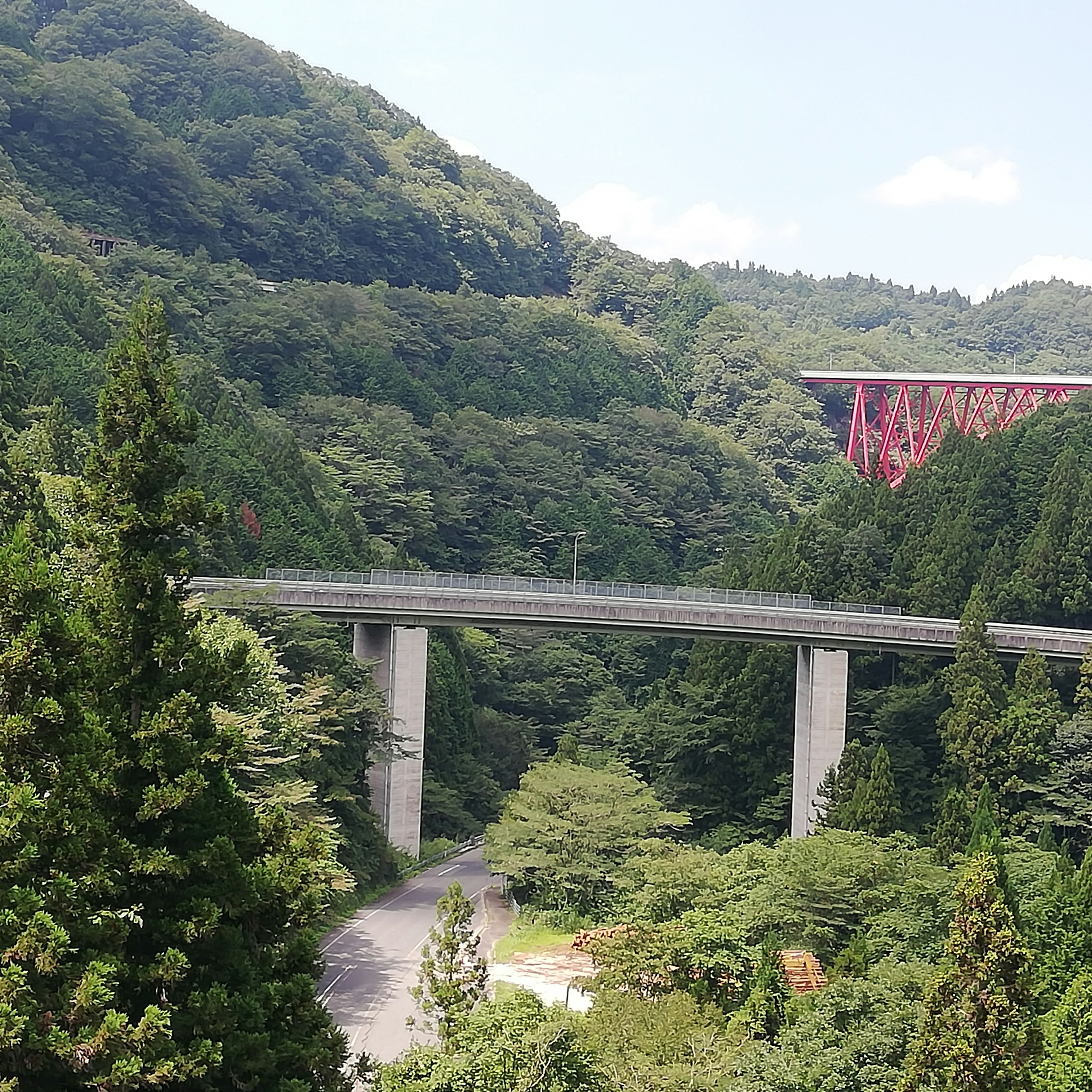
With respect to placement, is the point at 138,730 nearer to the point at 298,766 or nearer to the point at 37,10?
the point at 298,766

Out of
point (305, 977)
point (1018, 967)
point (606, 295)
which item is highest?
point (606, 295)

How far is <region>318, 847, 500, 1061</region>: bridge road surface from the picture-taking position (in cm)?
2841

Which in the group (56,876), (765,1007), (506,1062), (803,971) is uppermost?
(56,876)

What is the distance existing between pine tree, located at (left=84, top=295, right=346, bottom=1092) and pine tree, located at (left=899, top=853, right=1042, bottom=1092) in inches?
379

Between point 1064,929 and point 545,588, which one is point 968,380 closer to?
point 545,588

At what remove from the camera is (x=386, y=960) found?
34.1 metres

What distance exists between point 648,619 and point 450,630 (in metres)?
14.7

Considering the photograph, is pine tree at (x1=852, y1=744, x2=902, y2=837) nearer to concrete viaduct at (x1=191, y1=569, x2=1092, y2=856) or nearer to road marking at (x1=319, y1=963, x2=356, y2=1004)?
concrete viaduct at (x1=191, y1=569, x2=1092, y2=856)

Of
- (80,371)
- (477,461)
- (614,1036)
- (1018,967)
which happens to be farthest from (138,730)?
(477,461)

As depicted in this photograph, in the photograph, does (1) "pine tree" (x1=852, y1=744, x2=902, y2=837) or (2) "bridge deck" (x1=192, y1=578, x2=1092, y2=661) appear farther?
(2) "bridge deck" (x1=192, y1=578, x2=1092, y2=661)

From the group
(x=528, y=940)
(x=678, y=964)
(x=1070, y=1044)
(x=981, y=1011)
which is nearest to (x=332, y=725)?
(x=528, y=940)

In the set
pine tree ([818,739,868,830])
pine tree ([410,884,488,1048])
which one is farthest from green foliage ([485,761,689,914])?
pine tree ([410,884,488,1048])

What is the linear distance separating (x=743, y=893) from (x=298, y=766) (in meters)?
10.7

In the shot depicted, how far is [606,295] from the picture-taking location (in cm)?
11338
